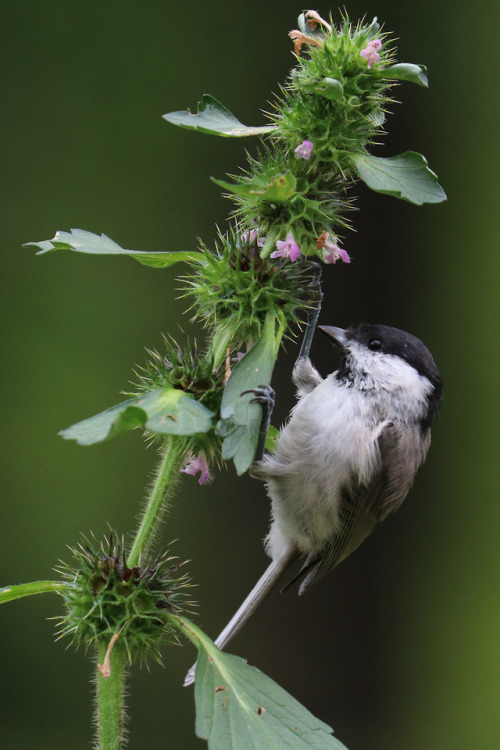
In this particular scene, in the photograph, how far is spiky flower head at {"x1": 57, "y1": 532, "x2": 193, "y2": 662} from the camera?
4.87 ft

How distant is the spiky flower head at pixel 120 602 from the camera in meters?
1.48

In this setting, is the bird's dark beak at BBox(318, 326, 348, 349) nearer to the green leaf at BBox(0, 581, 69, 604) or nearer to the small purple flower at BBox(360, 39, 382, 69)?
the small purple flower at BBox(360, 39, 382, 69)

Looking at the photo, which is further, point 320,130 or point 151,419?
point 320,130

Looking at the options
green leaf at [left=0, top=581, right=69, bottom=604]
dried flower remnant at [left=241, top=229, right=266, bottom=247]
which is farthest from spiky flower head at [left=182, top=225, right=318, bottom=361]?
green leaf at [left=0, top=581, right=69, bottom=604]

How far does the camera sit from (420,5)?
470 cm

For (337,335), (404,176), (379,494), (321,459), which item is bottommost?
(379,494)

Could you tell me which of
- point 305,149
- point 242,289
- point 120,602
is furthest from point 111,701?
point 305,149

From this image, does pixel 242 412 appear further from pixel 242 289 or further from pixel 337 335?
pixel 337 335

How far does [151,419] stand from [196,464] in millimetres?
328

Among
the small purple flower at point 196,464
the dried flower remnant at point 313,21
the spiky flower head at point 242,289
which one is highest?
the dried flower remnant at point 313,21

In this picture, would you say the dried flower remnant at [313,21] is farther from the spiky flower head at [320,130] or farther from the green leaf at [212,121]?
the green leaf at [212,121]

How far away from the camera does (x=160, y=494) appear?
151 centimetres

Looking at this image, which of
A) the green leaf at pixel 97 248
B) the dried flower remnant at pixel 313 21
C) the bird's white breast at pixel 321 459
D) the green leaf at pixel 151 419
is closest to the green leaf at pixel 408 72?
the dried flower remnant at pixel 313 21

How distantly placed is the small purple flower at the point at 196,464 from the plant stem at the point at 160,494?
0.9 inches
